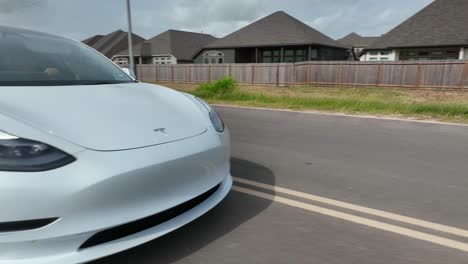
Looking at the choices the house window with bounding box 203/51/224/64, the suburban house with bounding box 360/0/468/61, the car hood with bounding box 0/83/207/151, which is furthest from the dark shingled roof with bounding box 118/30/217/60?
the car hood with bounding box 0/83/207/151

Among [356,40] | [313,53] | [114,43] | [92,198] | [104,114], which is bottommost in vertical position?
[92,198]

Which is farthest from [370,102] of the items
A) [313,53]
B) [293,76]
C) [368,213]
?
[313,53]

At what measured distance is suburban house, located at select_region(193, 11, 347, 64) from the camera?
3171 cm

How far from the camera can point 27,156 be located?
6.19ft

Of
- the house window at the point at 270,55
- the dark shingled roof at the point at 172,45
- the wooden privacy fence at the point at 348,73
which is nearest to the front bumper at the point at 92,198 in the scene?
the wooden privacy fence at the point at 348,73

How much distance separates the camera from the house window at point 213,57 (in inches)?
1387

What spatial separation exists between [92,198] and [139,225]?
1.31ft

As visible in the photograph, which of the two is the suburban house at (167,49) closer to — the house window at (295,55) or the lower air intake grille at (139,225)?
the house window at (295,55)

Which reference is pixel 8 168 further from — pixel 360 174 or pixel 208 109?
pixel 360 174

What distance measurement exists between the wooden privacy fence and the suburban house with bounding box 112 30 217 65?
12.4 meters

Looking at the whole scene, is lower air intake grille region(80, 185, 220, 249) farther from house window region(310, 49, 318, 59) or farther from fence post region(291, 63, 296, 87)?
house window region(310, 49, 318, 59)

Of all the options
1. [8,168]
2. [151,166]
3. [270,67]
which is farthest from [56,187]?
[270,67]

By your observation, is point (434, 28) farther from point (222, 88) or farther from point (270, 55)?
point (222, 88)

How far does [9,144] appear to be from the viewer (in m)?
1.89
